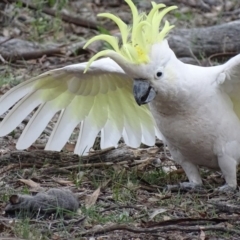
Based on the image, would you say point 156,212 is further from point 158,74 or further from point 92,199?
point 158,74

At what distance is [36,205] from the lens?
3494 mm

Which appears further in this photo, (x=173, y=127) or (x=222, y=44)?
(x=222, y=44)

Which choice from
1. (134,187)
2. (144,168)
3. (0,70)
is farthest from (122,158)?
(0,70)

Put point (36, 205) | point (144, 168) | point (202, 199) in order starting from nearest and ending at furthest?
1. point (36, 205)
2. point (202, 199)
3. point (144, 168)

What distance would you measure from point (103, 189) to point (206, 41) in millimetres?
2841

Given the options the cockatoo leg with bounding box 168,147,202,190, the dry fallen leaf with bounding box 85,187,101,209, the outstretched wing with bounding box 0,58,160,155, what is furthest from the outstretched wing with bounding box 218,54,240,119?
the dry fallen leaf with bounding box 85,187,101,209

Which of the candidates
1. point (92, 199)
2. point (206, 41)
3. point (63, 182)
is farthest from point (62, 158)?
point (206, 41)

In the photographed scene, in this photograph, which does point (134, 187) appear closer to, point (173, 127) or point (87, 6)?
point (173, 127)

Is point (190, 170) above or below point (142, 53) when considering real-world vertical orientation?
below

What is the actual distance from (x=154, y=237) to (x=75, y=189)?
0.89 m

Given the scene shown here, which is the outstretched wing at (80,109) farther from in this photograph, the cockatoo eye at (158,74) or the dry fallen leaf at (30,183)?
the cockatoo eye at (158,74)

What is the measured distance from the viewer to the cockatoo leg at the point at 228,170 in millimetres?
4008

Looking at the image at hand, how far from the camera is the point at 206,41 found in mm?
6598

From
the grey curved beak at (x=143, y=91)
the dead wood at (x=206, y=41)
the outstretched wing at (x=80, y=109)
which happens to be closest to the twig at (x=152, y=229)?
the grey curved beak at (x=143, y=91)
